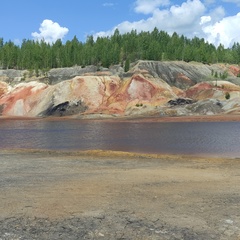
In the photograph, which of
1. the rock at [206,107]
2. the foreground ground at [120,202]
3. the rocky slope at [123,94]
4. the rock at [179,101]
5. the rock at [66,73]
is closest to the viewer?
the foreground ground at [120,202]

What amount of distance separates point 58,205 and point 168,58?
151616 millimetres

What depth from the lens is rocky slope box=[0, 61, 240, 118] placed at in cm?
10288

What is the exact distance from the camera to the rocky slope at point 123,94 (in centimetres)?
10288

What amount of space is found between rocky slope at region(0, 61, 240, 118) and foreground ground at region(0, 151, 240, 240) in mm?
76549

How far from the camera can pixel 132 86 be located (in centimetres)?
11231

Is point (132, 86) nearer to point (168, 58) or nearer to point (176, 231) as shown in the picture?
point (168, 58)

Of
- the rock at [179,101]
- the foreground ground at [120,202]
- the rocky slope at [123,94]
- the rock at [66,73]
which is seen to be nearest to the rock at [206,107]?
the rocky slope at [123,94]

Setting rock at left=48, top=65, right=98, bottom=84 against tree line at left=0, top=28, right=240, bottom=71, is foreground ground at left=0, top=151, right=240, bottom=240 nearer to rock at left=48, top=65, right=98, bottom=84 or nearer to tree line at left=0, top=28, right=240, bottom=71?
rock at left=48, top=65, right=98, bottom=84

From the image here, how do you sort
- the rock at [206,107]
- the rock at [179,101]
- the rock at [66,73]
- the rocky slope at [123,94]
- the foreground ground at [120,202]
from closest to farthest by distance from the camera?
the foreground ground at [120,202] < the rock at [206,107] < the rocky slope at [123,94] < the rock at [179,101] < the rock at [66,73]

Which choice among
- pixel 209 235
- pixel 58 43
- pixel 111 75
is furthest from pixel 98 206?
pixel 58 43

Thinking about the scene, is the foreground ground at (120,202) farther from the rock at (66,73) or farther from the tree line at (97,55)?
the tree line at (97,55)

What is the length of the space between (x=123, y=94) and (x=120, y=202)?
96.8m

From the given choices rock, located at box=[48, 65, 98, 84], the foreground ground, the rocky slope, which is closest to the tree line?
rock, located at box=[48, 65, 98, 84]

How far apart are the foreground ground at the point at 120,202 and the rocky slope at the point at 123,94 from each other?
251 ft
